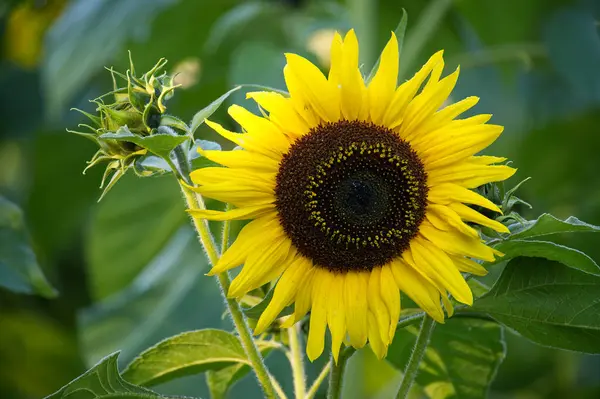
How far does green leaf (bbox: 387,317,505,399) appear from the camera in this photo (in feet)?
2.61

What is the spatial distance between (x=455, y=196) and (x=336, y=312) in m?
0.11

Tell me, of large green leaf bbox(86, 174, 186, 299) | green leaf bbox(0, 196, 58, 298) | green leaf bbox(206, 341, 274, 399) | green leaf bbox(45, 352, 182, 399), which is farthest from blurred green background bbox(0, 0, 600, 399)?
green leaf bbox(45, 352, 182, 399)

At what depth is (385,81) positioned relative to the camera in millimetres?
642

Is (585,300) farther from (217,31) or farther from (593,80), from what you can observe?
(217,31)

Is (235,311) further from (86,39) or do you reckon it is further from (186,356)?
(86,39)

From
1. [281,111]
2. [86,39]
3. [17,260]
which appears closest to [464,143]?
[281,111]

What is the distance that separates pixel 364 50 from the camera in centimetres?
141

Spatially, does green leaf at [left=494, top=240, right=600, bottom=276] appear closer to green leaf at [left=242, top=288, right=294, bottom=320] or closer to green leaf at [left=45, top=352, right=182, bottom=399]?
green leaf at [left=242, top=288, right=294, bottom=320]

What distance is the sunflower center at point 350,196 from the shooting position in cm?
67

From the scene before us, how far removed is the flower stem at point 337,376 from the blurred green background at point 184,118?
69 cm

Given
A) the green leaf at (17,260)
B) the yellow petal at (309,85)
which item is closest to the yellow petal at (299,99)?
the yellow petal at (309,85)

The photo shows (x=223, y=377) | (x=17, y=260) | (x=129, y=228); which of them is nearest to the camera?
(x=223, y=377)

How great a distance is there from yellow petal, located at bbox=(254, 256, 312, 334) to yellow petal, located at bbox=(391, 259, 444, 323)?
0.06 m

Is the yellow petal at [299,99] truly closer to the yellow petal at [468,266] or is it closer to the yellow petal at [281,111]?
the yellow petal at [281,111]
